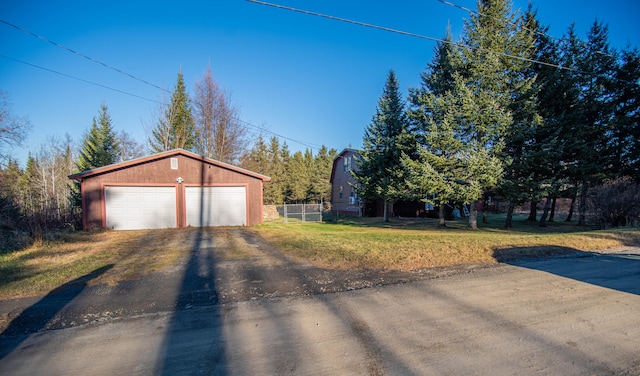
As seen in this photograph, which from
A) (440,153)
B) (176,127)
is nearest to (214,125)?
(176,127)

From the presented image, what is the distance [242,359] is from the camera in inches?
110

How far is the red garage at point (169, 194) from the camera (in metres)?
14.6

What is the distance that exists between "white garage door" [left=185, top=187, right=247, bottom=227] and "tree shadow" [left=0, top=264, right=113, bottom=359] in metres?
10.7

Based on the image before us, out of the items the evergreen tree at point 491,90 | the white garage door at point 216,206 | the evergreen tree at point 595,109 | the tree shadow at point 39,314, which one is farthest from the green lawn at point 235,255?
the evergreen tree at point 595,109

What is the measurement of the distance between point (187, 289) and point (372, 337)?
128 inches

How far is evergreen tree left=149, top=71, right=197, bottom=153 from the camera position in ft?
86.1

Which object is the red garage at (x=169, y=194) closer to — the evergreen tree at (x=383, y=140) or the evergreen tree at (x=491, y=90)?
the evergreen tree at (x=383, y=140)

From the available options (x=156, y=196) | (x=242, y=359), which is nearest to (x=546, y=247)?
(x=242, y=359)

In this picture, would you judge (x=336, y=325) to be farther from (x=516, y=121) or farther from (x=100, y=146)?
(x=100, y=146)

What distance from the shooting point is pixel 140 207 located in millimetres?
15219

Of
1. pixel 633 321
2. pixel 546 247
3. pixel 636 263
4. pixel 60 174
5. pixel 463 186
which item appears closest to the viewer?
pixel 633 321

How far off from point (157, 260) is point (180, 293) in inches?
120

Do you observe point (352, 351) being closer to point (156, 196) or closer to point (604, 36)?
point (156, 196)

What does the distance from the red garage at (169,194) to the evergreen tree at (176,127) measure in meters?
11.8
